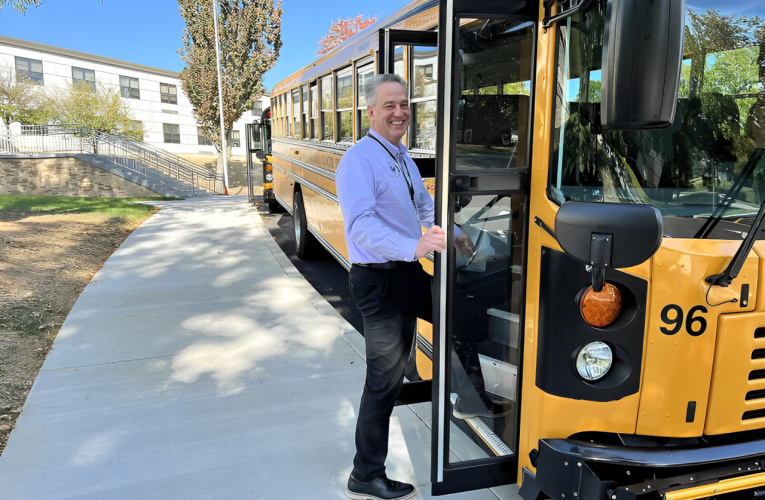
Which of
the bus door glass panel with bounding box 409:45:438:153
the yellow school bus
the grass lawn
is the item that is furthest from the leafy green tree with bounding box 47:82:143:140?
the yellow school bus

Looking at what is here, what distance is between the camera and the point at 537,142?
2143mm

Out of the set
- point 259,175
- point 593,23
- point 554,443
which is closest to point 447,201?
point 593,23

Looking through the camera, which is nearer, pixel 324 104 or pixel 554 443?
pixel 554 443

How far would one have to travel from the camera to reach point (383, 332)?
8.09 ft

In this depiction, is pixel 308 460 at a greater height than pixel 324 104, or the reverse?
pixel 324 104

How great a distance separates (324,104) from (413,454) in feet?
14.7

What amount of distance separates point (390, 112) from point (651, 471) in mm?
1693

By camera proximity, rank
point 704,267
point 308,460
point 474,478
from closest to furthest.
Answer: point 704,267
point 474,478
point 308,460

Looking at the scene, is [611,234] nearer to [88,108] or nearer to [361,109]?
[361,109]

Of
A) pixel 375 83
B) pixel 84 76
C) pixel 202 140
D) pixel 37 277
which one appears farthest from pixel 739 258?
pixel 202 140

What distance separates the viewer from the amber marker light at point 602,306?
1993 mm

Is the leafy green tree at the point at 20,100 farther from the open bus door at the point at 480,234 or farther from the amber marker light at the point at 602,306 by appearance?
the amber marker light at the point at 602,306

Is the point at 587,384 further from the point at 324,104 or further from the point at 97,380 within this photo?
the point at 324,104

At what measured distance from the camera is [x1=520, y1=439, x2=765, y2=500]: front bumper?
1.91 metres
